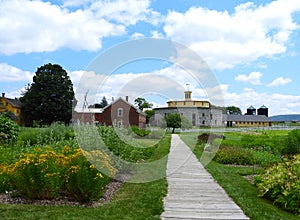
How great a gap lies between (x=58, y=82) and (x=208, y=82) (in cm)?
3772

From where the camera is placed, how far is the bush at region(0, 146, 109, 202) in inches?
213

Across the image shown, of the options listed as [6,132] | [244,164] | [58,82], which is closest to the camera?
[244,164]

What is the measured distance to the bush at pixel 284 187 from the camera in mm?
5598

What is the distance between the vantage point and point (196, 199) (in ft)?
20.0

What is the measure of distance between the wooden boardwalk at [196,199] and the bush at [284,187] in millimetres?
839

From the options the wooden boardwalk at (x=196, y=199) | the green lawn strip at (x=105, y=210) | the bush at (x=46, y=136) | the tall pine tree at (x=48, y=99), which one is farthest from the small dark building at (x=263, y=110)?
the green lawn strip at (x=105, y=210)

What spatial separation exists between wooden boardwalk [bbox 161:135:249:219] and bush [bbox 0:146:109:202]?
1.43 m

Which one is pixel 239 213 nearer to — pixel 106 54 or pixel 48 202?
pixel 48 202

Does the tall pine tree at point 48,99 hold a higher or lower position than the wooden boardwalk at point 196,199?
higher

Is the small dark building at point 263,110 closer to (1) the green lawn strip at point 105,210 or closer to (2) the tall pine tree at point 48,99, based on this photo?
(2) the tall pine tree at point 48,99

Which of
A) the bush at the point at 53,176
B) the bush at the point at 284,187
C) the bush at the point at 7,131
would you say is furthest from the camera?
the bush at the point at 7,131

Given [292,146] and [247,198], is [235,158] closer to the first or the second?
[292,146]

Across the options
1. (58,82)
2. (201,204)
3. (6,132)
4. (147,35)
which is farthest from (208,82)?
(58,82)

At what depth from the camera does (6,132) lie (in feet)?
47.4
